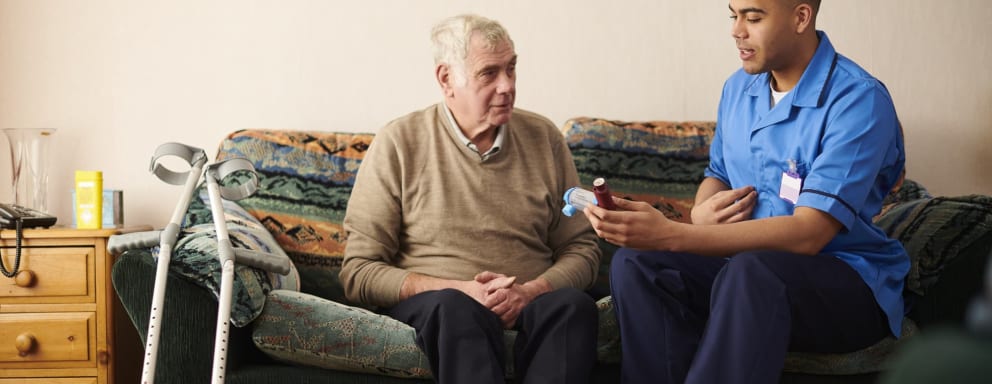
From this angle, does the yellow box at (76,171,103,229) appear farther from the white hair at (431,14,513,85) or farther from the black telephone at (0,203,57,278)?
the white hair at (431,14,513,85)

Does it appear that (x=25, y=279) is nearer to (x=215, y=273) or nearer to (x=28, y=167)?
(x=28, y=167)

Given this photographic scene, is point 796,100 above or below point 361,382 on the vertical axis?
above

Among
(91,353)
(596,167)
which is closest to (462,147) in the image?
(596,167)

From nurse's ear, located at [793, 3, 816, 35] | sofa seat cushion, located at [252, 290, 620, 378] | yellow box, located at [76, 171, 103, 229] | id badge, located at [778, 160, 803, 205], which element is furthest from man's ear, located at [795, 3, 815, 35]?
yellow box, located at [76, 171, 103, 229]

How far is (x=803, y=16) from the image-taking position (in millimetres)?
1862

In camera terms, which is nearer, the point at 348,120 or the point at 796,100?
the point at 796,100

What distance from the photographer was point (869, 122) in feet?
5.81

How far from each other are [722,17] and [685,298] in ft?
4.56

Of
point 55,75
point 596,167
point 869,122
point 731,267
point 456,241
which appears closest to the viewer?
point 731,267

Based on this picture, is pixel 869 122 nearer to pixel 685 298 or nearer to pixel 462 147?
pixel 685 298

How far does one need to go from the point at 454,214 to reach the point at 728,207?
0.66 metres

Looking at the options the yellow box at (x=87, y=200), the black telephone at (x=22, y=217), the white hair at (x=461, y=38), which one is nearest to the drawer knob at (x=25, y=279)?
the black telephone at (x=22, y=217)

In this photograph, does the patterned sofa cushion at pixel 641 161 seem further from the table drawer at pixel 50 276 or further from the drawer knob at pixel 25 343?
the drawer knob at pixel 25 343

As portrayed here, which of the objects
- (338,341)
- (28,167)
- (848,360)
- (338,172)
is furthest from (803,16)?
(28,167)
